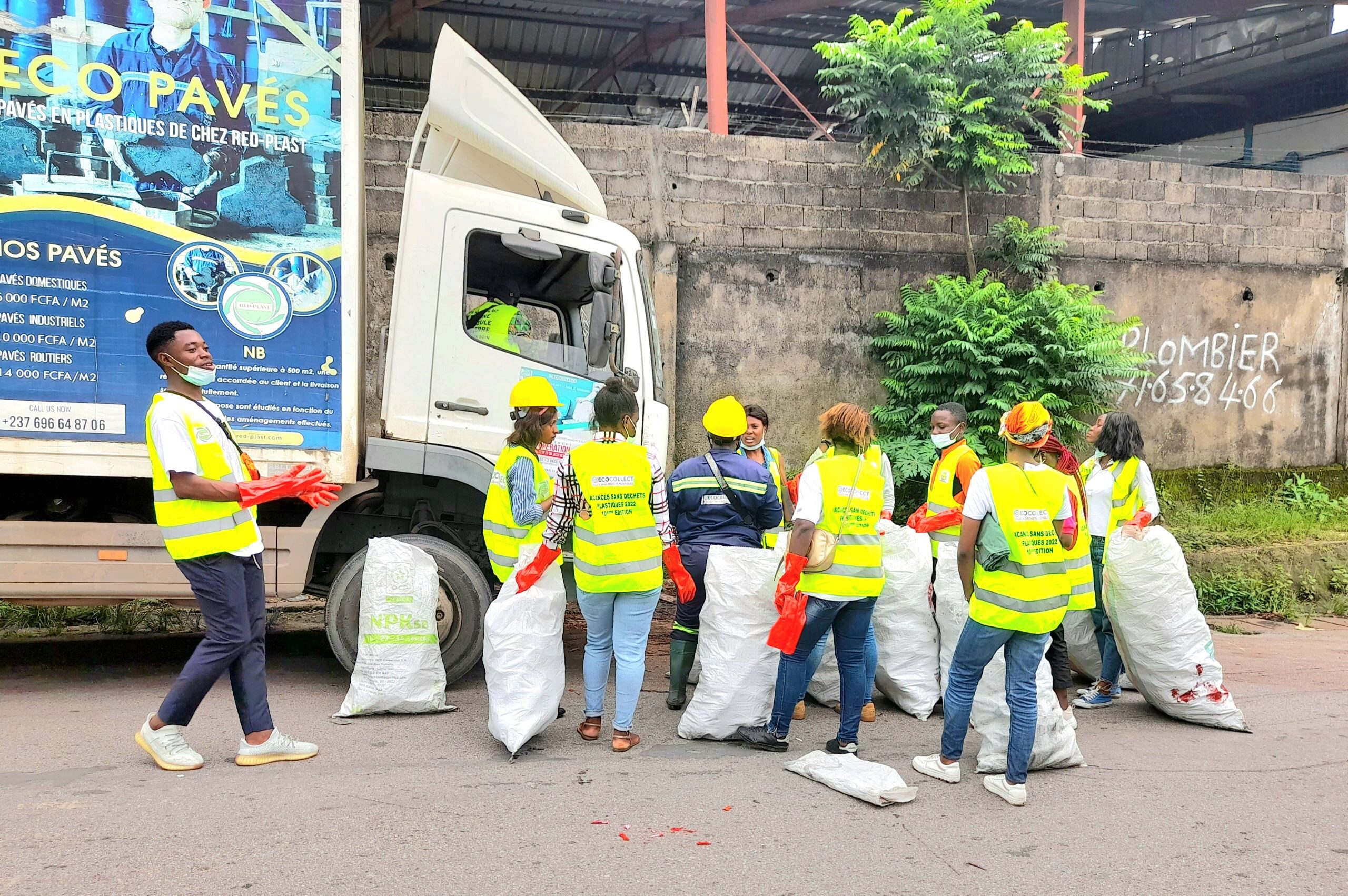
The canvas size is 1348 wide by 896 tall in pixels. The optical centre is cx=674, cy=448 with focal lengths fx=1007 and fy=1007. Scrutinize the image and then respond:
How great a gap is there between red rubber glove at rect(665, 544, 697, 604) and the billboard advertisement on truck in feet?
5.55

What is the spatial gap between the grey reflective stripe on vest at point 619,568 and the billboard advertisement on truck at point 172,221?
146 cm

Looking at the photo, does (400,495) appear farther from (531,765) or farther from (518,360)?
(531,765)

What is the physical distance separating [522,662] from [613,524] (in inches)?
27.4

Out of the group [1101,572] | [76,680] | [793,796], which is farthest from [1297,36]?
[76,680]

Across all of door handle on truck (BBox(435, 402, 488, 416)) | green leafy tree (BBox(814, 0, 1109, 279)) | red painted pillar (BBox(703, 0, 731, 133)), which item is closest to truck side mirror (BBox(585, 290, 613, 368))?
door handle on truck (BBox(435, 402, 488, 416))

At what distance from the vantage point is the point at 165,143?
460 centimetres

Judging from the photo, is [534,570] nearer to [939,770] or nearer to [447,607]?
[447,607]

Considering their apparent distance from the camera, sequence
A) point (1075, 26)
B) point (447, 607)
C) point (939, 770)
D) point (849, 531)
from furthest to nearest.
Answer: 1. point (1075, 26)
2. point (447, 607)
3. point (849, 531)
4. point (939, 770)

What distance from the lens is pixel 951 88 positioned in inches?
333

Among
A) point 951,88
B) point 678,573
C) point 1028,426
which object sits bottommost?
point 678,573

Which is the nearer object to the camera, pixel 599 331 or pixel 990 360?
pixel 599 331

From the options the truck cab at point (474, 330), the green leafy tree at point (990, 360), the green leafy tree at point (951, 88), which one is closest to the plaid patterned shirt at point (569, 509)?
the truck cab at point (474, 330)

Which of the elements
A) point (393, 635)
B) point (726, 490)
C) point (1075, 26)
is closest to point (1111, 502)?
point (726, 490)

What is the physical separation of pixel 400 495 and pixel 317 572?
67cm
